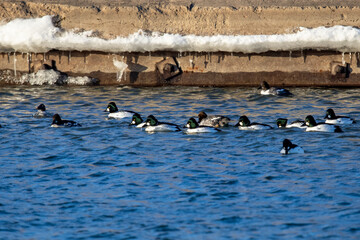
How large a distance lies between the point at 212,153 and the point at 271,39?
7901mm

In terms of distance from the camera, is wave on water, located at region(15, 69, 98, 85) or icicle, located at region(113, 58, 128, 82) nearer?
icicle, located at region(113, 58, 128, 82)

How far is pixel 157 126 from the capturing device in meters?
19.4

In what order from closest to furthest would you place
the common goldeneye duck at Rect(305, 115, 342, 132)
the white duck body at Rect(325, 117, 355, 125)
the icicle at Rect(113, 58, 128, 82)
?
the common goldeneye duck at Rect(305, 115, 342, 132) → the white duck body at Rect(325, 117, 355, 125) → the icicle at Rect(113, 58, 128, 82)

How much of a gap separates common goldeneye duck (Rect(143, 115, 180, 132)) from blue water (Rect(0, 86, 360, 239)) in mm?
365

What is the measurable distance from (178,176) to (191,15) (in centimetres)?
1103

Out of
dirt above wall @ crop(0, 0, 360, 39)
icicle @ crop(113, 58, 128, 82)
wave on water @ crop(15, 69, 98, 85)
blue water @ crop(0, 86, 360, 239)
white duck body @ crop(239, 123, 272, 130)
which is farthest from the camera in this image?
wave on water @ crop(15, 69, 98, 85)

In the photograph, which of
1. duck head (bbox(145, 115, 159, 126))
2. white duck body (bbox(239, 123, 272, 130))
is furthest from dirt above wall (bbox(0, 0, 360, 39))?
duck head (bbox(145, 115, 159, 126))

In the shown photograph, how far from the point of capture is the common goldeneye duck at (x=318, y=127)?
1867 cm

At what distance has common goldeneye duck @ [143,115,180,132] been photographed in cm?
1938

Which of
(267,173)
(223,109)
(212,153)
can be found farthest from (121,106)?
(267,173)

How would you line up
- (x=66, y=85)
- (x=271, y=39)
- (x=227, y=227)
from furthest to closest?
1. (x=66, y=85)
2. (x=271, y=39)
3. (x=227, y=227)

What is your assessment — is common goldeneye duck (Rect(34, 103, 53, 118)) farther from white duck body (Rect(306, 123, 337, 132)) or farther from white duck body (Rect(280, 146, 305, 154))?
white duck body (Rect(280, 146, 305, 154))

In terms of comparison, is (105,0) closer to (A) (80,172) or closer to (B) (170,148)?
(B) (170,148)

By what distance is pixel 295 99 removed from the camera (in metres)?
22.8
